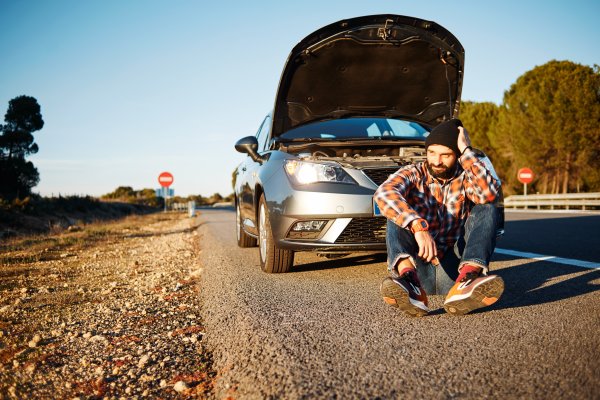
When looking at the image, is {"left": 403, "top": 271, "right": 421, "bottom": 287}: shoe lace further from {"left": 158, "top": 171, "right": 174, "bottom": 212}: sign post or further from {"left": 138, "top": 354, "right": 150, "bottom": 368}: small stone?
{"left": 158, "top": 171, "right": 174, "bottom": 212}: sign post

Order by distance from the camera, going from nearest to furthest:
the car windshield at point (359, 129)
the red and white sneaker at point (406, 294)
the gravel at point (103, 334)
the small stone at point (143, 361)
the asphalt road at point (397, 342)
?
1. the asphalt road at point (397, 342)
2. the gravel at point (103, 334)
3. the small stone at point (143, 361)
4. the red and white sneaker at point (406, 294)
5. the car windshield at point (359, 129)

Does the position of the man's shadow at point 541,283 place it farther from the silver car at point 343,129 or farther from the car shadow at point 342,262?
the car shadow at point 342,262

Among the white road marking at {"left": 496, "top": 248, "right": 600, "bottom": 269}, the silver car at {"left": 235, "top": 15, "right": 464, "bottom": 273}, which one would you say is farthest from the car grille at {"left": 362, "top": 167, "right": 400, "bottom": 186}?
the white road marking at {"left": 496, "top": 248, "right": 600, "bottom": 269}

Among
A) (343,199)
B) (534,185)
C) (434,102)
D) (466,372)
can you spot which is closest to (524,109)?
(534,185)

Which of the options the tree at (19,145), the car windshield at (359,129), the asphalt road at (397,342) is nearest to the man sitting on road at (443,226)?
the asphalt road at (397,342)

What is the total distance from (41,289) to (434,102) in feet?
16.4

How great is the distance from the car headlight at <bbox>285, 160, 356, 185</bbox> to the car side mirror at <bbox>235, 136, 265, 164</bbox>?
1.21 meters

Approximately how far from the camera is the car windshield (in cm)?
561

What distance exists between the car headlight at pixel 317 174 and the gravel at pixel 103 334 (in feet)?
4.62

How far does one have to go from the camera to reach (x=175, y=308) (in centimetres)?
393

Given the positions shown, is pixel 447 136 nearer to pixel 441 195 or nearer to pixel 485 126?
pixel 441 195

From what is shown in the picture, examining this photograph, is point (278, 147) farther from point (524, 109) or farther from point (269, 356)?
point (524, 109)

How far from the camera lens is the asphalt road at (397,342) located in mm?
1900

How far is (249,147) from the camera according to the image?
5.78 m
